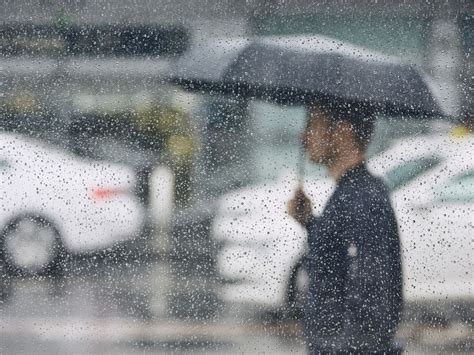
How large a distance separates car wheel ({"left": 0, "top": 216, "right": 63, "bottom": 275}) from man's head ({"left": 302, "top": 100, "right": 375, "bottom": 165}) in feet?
2.66

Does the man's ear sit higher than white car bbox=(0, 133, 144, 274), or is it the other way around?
the man's ear

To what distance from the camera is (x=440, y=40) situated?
227cm

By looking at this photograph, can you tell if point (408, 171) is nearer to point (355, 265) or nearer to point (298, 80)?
point (355, 265)

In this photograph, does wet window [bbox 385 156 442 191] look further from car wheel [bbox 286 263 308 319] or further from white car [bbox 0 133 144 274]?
white car [bbox 0 133 144 274]

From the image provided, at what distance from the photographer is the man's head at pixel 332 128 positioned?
7.49 ft

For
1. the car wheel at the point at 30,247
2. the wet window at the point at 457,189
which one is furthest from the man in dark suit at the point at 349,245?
the car wheel at the point at 30,247

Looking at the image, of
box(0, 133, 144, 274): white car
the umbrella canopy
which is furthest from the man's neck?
box(0, 133, 144, 274): white car

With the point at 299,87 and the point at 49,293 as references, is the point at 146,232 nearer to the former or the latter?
the point at 49,293

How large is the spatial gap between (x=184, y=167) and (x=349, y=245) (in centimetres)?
55

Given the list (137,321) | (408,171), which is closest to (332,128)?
(408,171)

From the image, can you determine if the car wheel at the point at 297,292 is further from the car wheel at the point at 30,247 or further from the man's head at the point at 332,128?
the car wheel at the point at 30,247

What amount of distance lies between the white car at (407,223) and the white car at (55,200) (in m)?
0.30

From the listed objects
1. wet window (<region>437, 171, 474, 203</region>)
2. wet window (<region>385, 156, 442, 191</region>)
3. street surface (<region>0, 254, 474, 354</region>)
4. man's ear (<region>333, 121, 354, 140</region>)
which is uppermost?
man's ear (<region>333, 121, 354, 140</region>)

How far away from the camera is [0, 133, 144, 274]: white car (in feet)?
7.50
